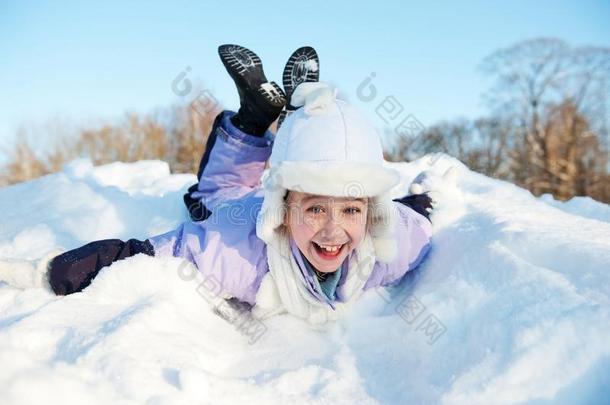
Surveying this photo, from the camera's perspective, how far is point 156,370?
949 mm

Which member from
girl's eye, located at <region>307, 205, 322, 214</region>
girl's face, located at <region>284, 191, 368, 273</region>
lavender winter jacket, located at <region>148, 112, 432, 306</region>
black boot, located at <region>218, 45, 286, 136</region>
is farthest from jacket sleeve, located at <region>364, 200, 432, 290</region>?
black boot, located at <region>218, 45, 286, 136</region>

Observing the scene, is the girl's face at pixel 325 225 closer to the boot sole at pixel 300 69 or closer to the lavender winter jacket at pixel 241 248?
the lavender winter jacket at pixel 241 248

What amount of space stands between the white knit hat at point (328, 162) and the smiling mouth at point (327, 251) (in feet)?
0.45

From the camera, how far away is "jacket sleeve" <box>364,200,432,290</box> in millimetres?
1580

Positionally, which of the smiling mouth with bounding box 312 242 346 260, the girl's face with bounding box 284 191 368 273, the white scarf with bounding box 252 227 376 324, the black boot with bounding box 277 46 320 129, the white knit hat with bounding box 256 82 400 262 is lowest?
the white scarf with bounding box 252 227 376 324

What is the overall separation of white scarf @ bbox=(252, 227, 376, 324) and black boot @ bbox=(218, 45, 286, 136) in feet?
2.04

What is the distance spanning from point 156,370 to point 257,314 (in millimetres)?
559

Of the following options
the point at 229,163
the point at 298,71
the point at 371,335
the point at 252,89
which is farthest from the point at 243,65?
the point at 371,335

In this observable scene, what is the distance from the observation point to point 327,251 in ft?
4.75

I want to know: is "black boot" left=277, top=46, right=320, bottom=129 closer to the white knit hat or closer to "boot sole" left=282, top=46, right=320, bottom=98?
"boot sole" left=282, top=46, right=320, bottom=98

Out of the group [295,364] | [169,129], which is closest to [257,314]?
[295,364]

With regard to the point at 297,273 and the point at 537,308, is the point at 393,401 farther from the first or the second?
the point at 297,273

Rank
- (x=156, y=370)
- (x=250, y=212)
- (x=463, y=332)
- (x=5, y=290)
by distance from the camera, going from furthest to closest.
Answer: (x=250, y=212), (x=5, y=290), (x=463, y=332), (x=156, y=370)

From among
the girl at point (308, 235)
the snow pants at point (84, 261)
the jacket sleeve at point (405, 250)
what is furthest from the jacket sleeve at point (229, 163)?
the jacket sleeve at point (405, 250)
